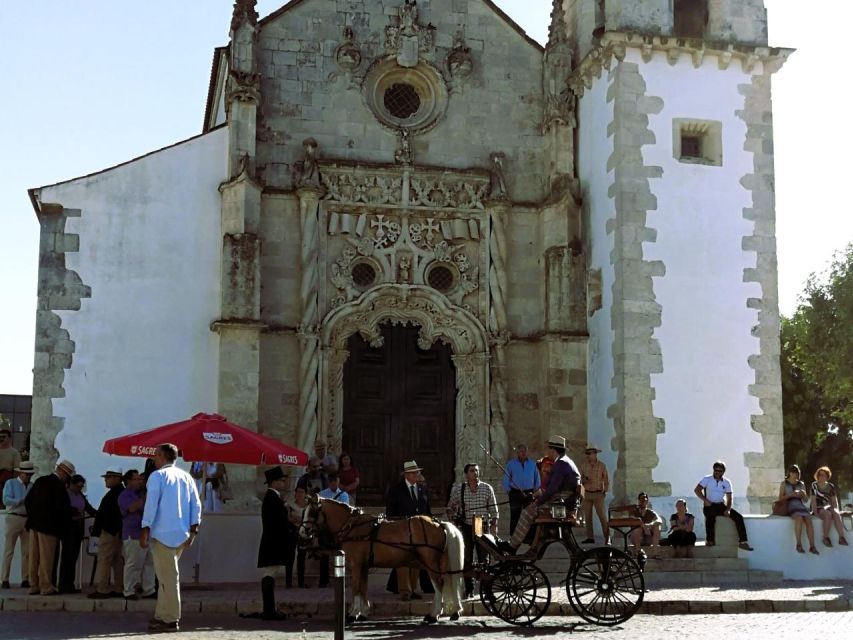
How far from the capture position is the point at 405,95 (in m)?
24.0

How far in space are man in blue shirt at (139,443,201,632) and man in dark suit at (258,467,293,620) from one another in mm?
1510

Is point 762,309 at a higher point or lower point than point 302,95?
lower

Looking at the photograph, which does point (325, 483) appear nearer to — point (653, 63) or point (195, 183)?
point (195, 183)

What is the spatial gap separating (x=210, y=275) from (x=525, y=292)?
225 inches

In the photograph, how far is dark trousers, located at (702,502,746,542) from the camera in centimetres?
1888

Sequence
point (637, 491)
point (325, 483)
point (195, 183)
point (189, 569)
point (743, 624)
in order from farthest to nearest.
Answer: point (195, 183) < point (637, 491) < point (325, 483) < point (189, 569) < point (743, 624)

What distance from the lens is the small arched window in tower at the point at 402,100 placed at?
23.8 metres

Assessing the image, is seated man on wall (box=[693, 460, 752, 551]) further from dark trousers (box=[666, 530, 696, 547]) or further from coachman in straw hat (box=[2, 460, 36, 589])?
coachman in straw hat (box=[2, 460, 36, 589])

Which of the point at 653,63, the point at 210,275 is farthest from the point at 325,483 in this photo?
the point at 653,63

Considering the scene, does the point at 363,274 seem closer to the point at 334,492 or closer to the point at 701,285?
the point at 701,285

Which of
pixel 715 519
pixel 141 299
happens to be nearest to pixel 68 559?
pixel 141 299

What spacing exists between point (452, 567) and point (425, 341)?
948cm

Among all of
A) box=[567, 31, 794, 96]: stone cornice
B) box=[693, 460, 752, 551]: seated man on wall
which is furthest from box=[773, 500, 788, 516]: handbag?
box=[567, 31, 794, 96]: stone cornice

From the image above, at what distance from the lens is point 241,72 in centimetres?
2228
